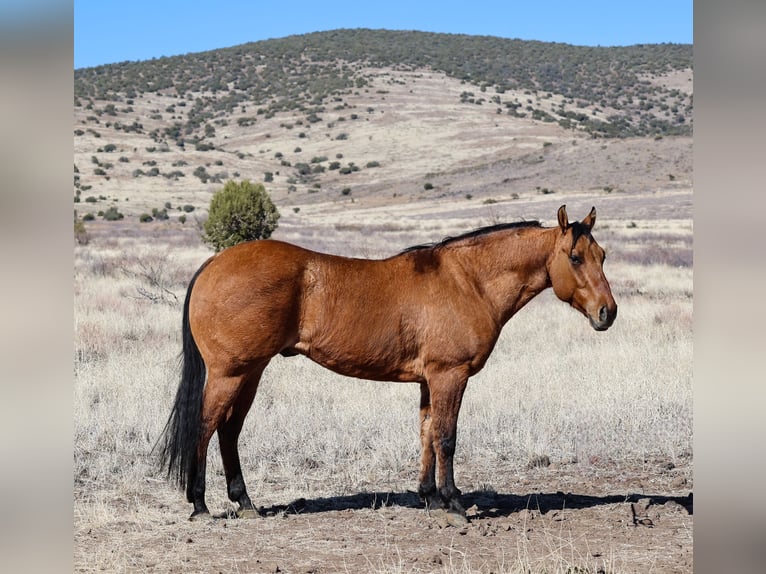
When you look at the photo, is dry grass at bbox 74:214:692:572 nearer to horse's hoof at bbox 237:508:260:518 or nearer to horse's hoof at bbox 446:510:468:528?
horse's hoof at bbox 237:508:260:518

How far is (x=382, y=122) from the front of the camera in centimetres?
9475

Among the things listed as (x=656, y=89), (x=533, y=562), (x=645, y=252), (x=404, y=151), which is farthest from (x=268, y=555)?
(x=656, y=89)

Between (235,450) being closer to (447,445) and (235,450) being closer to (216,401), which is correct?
(216,401)

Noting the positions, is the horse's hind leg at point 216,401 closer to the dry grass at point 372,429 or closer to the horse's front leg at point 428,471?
the dry grass at point 372,429

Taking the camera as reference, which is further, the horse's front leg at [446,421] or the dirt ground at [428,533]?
the horse's front leg at [446,421]

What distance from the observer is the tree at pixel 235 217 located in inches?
973

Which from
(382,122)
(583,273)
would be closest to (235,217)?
(583,273)

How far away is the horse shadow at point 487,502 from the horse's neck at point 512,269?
1.43 metres

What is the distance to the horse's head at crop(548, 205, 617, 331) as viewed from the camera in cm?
590

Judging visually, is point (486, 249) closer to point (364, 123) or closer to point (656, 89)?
point (364, 123)

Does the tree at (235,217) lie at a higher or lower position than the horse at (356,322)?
higher

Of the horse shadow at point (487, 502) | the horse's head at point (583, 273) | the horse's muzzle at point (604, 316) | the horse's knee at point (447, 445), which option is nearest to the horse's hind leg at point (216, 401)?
the horse shadow at point (487, 502)

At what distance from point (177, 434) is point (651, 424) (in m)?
4.71

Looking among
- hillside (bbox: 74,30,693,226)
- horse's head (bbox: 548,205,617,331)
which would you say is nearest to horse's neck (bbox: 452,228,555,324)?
horse's head (bbox: 548,205,617,331)
